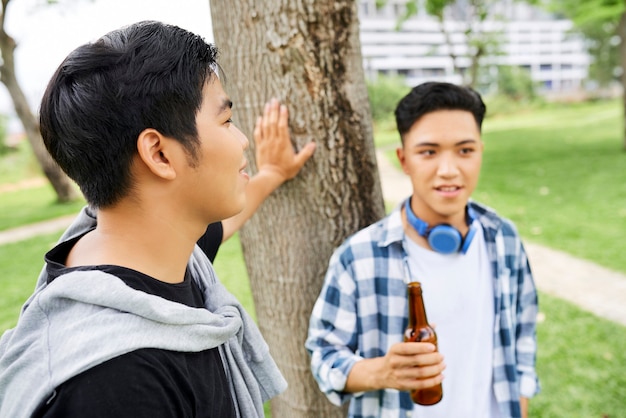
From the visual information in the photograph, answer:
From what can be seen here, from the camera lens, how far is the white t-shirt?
1.94m

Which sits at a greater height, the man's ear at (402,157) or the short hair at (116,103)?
the short hair at (116,103)

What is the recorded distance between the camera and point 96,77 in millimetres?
1151

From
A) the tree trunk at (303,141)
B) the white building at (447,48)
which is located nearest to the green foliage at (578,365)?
the tree trunk at (303,141)

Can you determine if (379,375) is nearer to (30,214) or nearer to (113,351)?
(113,351)

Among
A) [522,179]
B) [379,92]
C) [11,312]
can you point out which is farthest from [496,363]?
[379,92]

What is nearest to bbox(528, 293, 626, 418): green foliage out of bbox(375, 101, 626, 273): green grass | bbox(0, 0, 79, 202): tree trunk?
bbox(375, 101, 626, 273): green grass

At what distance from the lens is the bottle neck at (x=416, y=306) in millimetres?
1699

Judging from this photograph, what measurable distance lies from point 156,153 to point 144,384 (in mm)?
530

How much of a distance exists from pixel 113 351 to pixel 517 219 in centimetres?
824

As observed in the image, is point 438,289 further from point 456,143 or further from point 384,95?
point 384,95

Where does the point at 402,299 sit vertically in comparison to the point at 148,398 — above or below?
below

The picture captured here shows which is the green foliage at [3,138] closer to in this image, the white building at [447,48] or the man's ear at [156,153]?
the man's ear at [156,153]

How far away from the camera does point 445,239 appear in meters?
1.93

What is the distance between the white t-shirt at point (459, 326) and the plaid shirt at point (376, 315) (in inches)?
1.8
